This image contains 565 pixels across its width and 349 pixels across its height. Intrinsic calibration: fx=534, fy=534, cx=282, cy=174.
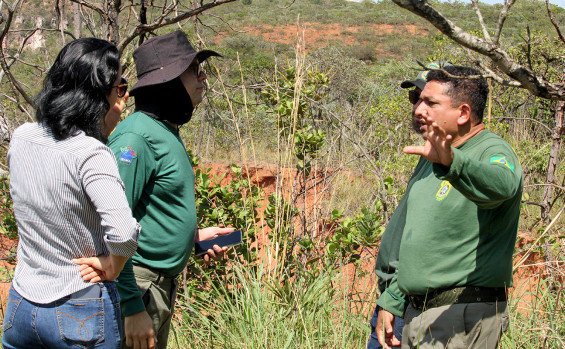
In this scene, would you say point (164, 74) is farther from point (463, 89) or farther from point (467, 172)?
point (467, 172)

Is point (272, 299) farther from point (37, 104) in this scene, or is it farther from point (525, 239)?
point (525, 239)

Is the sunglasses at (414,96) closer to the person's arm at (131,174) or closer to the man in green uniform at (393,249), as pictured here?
the man in green uniform at (393,249)

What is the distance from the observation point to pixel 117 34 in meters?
3.34

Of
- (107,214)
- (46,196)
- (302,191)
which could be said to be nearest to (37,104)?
(46,196)

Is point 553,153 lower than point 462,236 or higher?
lower

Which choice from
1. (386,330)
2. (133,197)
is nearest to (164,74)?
(133,197)

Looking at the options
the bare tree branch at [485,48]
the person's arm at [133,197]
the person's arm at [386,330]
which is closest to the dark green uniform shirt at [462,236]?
the person's arm at [386,330]

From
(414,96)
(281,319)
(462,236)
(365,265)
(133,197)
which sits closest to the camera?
(462,236)

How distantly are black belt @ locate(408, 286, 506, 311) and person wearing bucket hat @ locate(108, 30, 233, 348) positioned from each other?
1.03 metres

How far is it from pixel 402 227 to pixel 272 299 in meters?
1.19

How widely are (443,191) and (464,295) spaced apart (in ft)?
1.29

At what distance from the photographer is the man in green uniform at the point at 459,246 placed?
76.9 inches

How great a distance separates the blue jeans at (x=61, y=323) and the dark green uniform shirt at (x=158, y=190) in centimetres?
42

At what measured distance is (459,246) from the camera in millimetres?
1977
